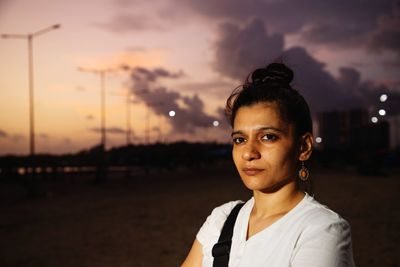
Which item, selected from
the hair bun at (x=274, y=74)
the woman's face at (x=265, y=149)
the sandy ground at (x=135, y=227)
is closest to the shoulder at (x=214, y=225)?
the woman's face at (x=265, y=149)

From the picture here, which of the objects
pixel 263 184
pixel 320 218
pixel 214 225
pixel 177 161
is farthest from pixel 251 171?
pixel 177 161

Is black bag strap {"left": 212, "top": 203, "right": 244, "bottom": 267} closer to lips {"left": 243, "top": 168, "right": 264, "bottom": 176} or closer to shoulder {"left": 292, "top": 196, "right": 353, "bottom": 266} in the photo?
lips {"left": 243, "top": 168, "right": 264, "bottom": 176}

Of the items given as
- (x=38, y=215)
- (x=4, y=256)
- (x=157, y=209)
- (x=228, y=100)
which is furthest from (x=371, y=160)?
(x=228, y=100)

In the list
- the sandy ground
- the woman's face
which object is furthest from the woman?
the sandy ground

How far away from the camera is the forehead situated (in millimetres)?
2203

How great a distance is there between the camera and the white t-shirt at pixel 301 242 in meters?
1.73

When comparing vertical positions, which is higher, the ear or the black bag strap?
the ear

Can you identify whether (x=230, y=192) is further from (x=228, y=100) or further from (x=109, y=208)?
(x=228, y=100)

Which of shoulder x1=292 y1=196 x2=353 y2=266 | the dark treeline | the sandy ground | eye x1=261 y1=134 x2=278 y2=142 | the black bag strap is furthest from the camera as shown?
the dark treeline

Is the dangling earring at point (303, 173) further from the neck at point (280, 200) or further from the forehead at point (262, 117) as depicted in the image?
the forehead at point (262, 117)

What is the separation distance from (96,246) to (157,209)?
508 centimetres

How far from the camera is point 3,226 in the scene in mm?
12742

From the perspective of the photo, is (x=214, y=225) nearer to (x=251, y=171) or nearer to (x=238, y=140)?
(x=251, y=171)

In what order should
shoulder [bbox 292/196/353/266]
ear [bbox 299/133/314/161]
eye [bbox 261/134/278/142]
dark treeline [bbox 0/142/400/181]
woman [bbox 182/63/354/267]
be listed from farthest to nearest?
dark treeline [bbox 0/142/400/181] < ear [bbox 299/133/314/161] < eye [bbox 261/134/278/142] < woman [bbox 182/63/354/267] < shoulder [bbox 292/196/353/266]
